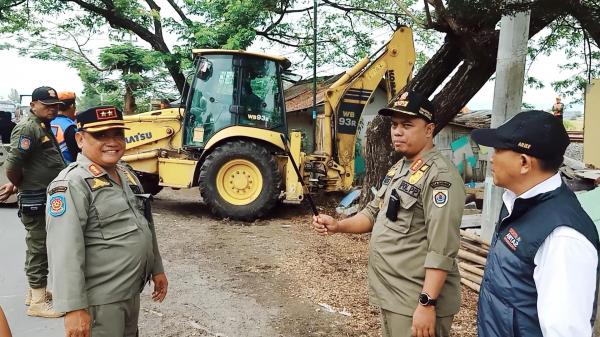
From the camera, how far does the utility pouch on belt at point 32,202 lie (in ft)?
12.5

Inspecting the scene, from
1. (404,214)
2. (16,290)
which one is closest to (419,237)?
(404,214)

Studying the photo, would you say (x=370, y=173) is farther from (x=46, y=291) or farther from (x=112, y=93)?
(x=112, y=93)

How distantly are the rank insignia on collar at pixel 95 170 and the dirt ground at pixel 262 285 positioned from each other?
174cm

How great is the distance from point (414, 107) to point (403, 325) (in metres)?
1.03

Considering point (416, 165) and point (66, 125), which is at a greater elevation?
point (66, 125)

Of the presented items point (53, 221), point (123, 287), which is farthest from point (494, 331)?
point (53, 221)

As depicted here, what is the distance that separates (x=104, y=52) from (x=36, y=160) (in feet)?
32.6

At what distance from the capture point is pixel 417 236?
7.37ft

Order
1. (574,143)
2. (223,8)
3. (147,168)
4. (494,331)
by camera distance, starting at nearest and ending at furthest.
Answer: (494,331) < (147,168) < (574,143) < (223,8)

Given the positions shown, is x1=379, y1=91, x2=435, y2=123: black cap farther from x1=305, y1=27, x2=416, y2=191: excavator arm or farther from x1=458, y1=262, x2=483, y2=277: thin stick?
x1=305, y1=27, x2=416, y2=191: excavator arm

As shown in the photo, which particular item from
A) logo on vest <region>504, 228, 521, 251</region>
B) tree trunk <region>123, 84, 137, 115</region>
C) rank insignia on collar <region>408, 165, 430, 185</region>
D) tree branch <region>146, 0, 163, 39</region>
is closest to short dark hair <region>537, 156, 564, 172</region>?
logo on vest <region>504, 228, 521, 251</region>

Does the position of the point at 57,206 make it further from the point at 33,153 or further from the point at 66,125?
the point at 66,125

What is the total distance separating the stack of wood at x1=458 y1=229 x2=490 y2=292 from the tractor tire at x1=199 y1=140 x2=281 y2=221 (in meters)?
3.40

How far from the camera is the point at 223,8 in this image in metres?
11.7
